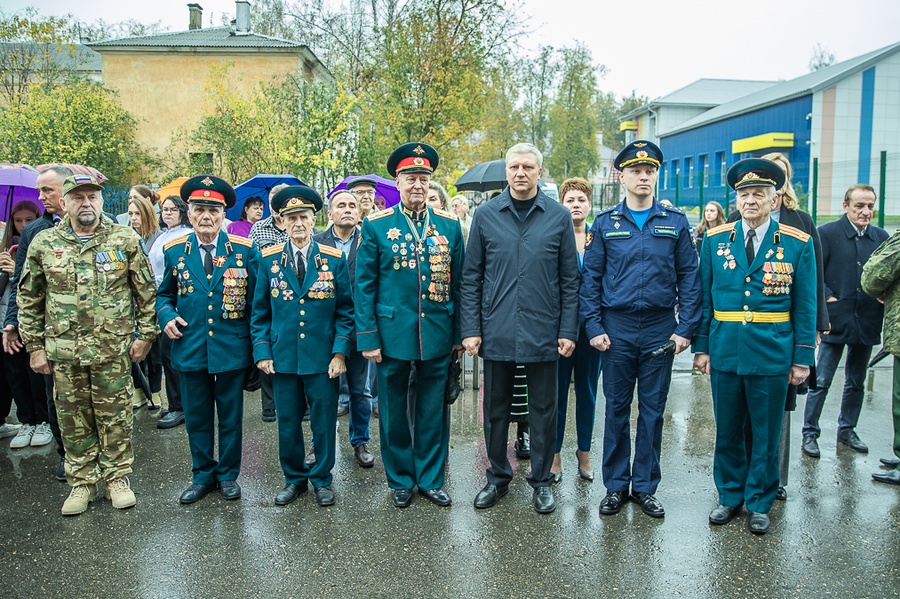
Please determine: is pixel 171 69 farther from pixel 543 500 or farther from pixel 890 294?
pixel 890 294

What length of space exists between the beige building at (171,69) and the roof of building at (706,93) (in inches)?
950

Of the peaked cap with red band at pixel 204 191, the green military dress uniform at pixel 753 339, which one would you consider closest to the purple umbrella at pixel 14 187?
the peaked cap with red band at pixel 204 191

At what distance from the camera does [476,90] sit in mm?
14430

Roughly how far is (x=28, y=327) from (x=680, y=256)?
4158mm

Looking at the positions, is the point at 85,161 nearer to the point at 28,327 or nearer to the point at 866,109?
the point at 28,327

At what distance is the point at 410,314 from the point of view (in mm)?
4434

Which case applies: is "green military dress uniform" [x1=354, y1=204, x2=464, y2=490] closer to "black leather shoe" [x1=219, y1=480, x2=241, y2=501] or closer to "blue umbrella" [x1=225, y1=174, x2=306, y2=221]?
"black leather shoe" [x1=219, y1=480, x2=241, y2=501]

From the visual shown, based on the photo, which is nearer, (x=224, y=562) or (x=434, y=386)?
(x=224, y=562)

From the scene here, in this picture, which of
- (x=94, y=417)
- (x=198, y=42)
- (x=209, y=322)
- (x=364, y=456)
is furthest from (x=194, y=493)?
(x=198, y=42)

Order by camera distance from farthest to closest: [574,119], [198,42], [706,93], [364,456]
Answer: [706,93], [574,119], [198,42], [364,456]

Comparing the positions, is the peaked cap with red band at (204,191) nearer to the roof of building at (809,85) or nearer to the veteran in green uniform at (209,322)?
the veteran in green uniform at (209,322)

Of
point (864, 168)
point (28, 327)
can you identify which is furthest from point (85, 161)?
point (864, 168)

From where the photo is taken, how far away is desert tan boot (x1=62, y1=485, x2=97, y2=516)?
4.35 m

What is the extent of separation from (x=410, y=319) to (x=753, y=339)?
2.07m
